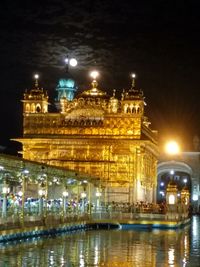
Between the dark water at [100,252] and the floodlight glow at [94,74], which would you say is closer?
the dark water at [100,252]

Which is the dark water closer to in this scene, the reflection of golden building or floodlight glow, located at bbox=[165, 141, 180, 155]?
the reflection of golden building

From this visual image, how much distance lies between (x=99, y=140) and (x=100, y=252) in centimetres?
2889

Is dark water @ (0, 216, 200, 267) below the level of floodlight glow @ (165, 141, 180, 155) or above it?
below

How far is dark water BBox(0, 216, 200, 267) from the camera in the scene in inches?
756

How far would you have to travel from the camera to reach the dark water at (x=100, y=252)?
1920 cm

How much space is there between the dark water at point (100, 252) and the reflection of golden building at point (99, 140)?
21.2m

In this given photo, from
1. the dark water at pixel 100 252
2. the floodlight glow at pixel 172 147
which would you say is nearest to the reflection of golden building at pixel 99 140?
the floodlight glow at pixel 172 147

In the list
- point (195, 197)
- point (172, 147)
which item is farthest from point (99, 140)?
point (195, 197)

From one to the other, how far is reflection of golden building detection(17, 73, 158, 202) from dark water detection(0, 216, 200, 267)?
69.6 feet

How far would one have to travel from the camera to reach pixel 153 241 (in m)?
28.5

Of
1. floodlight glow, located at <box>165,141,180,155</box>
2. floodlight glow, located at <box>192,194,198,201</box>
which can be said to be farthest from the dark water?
floodlight glow, located at <box>192,194,198,201</box>

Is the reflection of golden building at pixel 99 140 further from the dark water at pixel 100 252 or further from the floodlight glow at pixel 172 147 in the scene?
the dark water at pixel 100 252

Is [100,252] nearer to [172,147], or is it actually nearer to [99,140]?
[99,140]

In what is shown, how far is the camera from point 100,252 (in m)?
22.3
